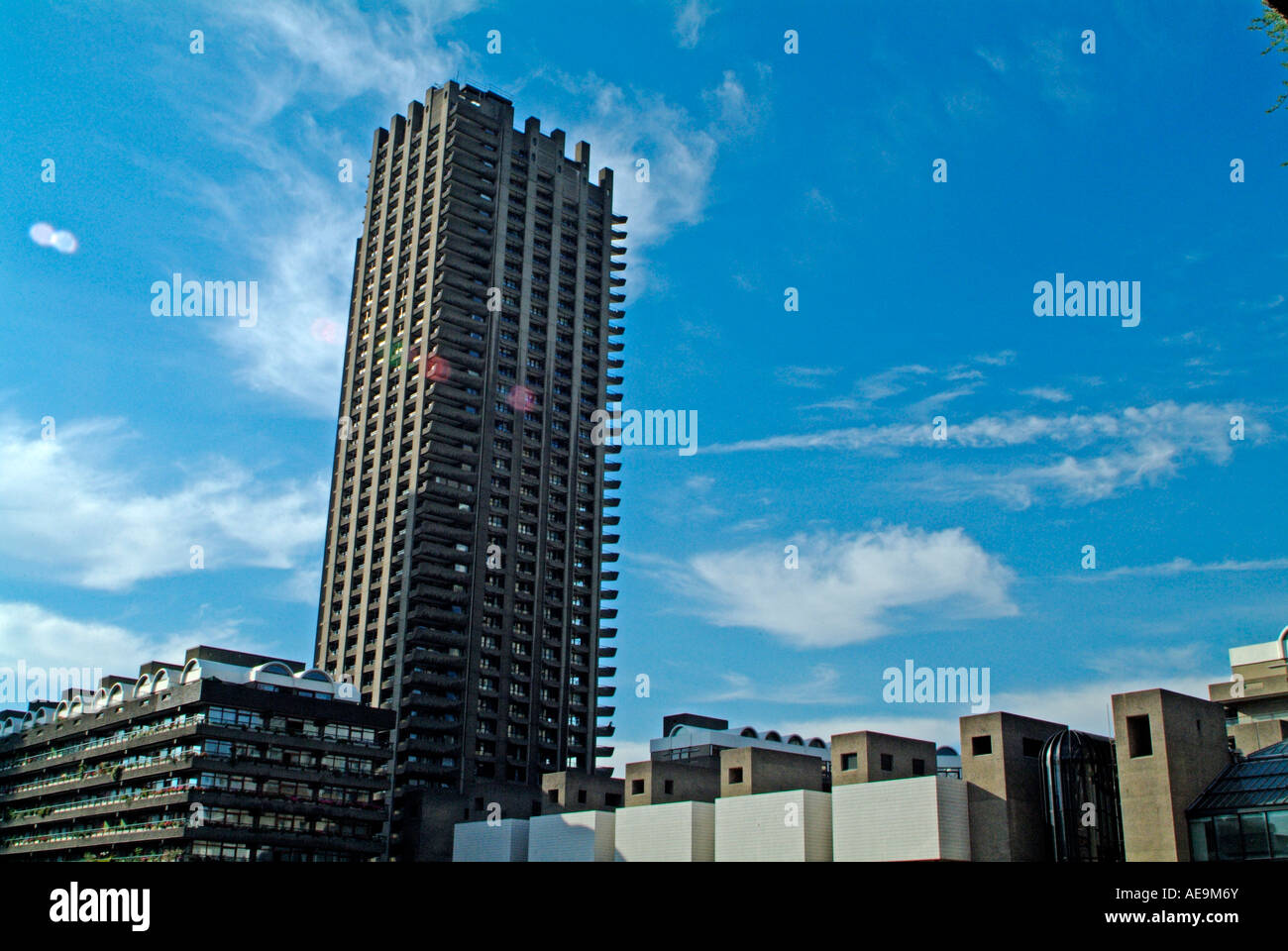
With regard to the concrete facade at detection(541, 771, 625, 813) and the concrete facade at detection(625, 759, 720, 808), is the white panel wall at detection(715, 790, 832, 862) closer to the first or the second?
the concrete facade at detection(625, 759, 720, 808)

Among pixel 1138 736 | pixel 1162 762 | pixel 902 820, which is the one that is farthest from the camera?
pixel 902 820

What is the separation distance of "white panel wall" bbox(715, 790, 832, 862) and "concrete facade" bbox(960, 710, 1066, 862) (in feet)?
43.3

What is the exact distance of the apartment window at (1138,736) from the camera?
72688 millimetres

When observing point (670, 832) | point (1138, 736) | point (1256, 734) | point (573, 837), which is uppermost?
point (1256, 734)

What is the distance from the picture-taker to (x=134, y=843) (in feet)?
361

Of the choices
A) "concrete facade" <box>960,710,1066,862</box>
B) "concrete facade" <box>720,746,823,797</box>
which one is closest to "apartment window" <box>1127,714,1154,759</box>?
"concrete facade" <box>960,710,1066,862</box>

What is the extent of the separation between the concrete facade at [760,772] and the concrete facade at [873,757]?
8597mm

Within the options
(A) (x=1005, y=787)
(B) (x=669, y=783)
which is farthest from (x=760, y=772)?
(A) (x=1005, y=787)

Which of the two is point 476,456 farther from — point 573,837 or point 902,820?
point 902,820

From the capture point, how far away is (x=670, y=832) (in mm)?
100938

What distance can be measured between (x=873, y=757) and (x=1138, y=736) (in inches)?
933
